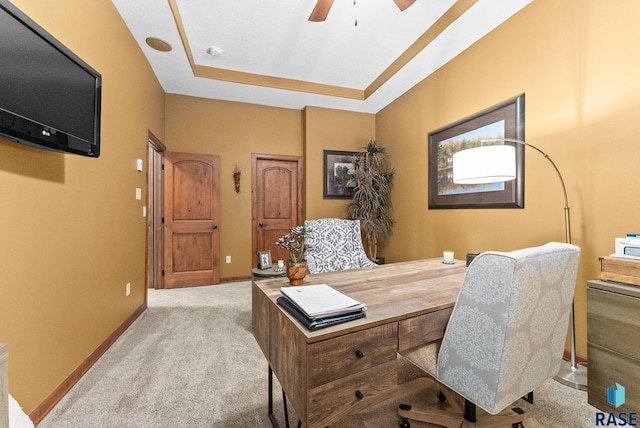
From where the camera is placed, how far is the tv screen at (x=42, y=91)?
1.17 m

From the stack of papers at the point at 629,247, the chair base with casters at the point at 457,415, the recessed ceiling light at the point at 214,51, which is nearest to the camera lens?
the chair base with casters at the point at 457,415

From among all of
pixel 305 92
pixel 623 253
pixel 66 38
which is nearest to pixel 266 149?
pixel 305 92

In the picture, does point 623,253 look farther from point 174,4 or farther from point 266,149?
point 266,149

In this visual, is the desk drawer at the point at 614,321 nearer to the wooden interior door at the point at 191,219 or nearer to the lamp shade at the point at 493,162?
the lamp shade at the point at 493,162

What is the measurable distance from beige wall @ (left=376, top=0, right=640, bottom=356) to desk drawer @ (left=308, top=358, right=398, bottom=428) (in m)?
1.87

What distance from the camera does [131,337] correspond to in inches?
98.6

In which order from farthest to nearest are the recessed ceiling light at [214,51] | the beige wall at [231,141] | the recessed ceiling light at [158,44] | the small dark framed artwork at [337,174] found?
the small dark framed artwork at [337,174], the beige wall at [231,141], the recessed ceiling light at [214,51], the recessed ceiling light at [158,44]

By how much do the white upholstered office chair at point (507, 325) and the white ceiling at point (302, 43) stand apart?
246 centimetres

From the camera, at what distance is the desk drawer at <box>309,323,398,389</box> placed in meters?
0.93

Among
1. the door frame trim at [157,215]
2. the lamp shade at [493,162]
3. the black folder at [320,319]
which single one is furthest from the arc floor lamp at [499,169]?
the door frame trim at [157,215]

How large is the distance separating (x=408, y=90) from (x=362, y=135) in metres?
1.16

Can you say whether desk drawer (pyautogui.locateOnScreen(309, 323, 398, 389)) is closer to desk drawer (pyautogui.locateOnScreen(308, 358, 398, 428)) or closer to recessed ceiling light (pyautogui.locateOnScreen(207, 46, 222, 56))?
desk drawer (pyautogui.locateOnScreen(308, 358, 398, 428))

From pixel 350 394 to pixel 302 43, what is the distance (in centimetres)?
342

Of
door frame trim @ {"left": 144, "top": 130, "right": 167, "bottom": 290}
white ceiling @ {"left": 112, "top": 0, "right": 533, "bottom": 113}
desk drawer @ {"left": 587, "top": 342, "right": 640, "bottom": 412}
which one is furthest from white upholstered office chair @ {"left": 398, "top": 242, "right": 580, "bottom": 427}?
door frame trim @ {"left": 144, "top": 130, "right": 167, "bottom": 290}
